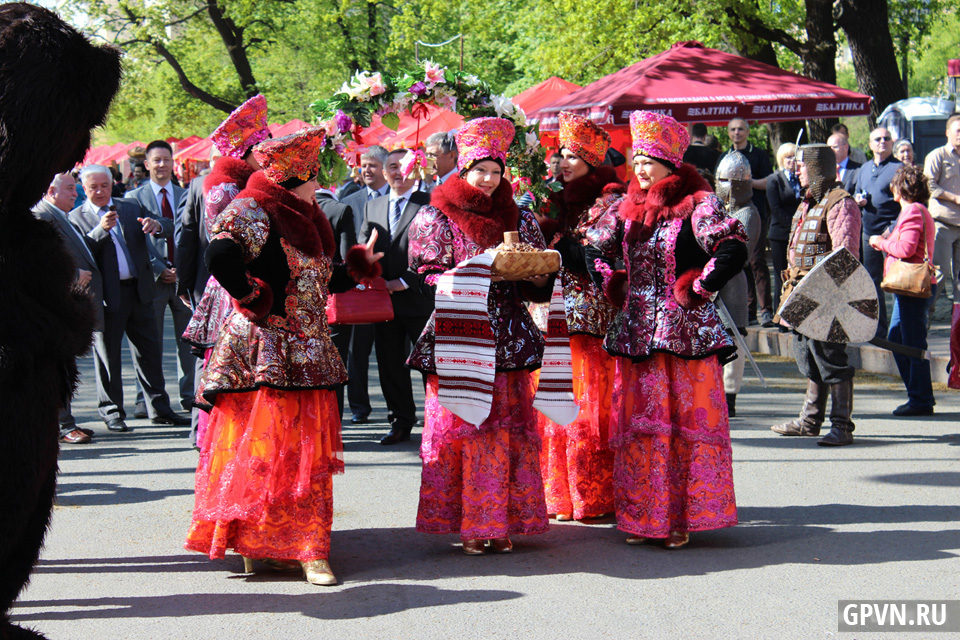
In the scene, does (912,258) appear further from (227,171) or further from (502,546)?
(227,171)

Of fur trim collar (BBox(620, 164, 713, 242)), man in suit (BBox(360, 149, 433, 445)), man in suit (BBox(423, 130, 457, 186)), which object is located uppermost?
man in suit (BBox(423, 130, 457, 186))

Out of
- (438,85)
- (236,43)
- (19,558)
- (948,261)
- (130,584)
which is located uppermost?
(236,43)

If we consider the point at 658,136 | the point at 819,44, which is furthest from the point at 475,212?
the point at 819,44

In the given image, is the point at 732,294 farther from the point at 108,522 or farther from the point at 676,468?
the point at 108,522

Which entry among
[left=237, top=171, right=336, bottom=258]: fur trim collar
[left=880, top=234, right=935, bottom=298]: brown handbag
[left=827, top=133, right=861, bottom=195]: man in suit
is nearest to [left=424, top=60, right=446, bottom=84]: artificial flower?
[left=237, top=171, right=336, bottom=258]: fur trim collar

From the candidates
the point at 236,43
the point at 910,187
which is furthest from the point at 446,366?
the point at 236,43

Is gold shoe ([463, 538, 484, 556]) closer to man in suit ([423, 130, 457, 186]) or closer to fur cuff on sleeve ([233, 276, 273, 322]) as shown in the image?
fur cuff on sleeve ([233, 276, 273, 322])

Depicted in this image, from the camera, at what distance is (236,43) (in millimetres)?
28703

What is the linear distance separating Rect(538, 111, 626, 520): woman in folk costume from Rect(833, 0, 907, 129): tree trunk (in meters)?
11.5

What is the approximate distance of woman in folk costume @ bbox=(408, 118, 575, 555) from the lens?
5.26m

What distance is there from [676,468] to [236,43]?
84.8 ft

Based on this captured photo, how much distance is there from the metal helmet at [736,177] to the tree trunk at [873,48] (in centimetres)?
807

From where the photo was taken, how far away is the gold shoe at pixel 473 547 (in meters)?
5.38

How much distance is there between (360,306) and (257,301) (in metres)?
1.88
